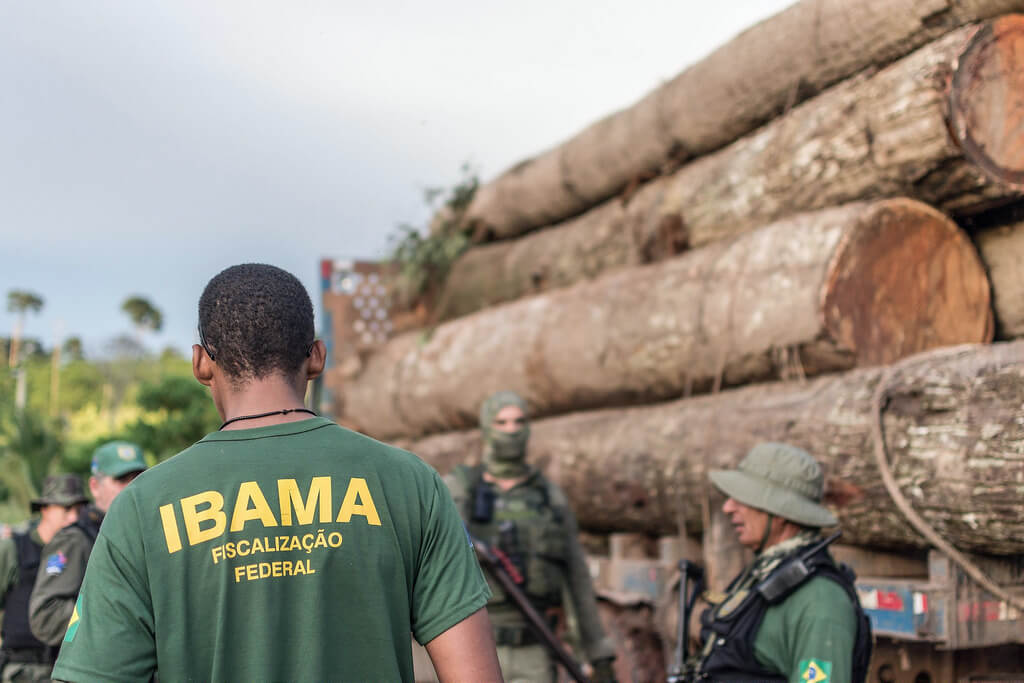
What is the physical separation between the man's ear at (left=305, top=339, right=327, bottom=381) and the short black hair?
5 cm

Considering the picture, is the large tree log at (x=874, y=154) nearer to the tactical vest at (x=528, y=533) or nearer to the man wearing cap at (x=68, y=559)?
the tactical vest at (x=528, y=533)

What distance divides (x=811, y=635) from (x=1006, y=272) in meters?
3.77

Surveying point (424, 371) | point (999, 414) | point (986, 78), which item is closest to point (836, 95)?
point (986, 78)

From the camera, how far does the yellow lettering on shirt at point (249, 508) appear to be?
5.47 feet

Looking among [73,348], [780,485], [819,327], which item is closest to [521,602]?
[780,485]

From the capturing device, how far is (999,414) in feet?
14.1

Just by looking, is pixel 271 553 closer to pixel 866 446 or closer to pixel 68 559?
pixel 68 559

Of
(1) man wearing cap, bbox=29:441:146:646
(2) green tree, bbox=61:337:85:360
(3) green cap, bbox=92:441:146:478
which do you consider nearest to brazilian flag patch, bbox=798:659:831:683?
(1) man wearing cap, bbox=29:441:146:646

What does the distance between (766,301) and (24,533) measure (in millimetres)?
4266

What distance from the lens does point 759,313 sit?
5871mm

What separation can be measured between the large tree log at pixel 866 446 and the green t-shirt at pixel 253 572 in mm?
3317

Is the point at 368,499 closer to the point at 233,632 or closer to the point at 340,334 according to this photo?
the point at 233,632

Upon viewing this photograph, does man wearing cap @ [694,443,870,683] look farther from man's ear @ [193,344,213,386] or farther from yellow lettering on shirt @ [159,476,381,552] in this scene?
man's ear @ [193,344,213,386]

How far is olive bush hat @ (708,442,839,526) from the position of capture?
320 centimetres
